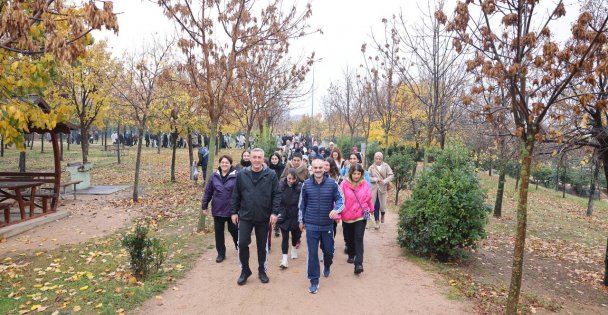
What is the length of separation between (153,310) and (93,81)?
Result: 1511 cm

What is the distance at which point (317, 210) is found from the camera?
16.8 ft

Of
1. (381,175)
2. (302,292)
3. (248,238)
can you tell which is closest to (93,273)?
(248,238)

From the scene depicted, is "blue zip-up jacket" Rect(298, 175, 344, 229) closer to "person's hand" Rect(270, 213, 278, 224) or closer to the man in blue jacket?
the man in blue jacket

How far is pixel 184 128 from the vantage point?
16031mm

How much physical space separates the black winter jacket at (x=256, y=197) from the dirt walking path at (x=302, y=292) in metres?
1.00

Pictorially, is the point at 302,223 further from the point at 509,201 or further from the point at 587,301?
the point at 509,201

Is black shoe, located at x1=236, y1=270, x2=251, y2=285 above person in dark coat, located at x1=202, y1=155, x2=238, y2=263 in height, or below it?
below

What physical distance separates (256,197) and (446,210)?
133 inches

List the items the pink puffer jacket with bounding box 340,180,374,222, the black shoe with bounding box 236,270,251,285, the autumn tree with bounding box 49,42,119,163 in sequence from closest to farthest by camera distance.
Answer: the black shoe with bounding box 236,270,251,285 → the pink puffer jacket with bounding box 340,180,374,222 → the autumn tree with bounding box 49,42,119,163

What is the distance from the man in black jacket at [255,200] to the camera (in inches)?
199

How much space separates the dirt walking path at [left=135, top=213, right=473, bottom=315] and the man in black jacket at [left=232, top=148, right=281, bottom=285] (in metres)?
0.58

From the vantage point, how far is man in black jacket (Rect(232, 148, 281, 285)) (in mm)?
5055

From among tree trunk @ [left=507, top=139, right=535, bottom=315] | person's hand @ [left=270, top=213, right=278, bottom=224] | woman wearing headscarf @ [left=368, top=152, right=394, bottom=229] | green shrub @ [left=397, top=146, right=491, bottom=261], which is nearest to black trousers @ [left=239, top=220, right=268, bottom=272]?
person's hand @ [left=270, top=213, right=278, bottom=224]

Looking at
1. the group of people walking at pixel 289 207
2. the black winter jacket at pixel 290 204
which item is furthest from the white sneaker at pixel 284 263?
the black winter jacket at pixel 290 204
